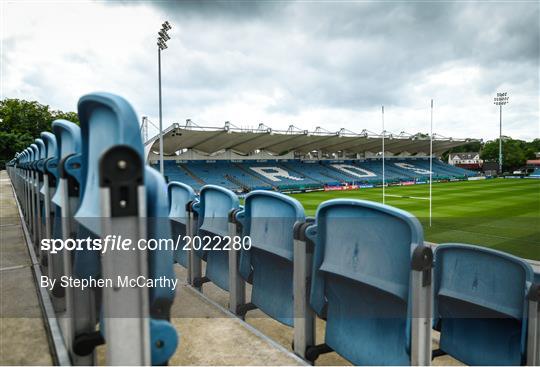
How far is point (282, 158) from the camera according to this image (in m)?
47.4

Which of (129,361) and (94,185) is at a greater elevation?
(94,185)

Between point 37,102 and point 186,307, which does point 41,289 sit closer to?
point 186,307

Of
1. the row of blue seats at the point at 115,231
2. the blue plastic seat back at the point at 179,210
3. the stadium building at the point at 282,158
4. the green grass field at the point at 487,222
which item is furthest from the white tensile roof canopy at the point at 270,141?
the row of blue seats at the point at 115,231

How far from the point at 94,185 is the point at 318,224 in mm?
1455

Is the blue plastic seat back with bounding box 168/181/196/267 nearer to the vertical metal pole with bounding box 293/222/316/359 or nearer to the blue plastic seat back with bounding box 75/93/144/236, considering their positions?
the vertical metal pole with bounding box 293/222/316/359

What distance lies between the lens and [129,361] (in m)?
1.33

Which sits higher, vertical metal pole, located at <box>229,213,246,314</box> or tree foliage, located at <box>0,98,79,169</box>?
tree foliage, located at <box>0,98,79,169</box>

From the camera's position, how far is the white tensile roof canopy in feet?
109

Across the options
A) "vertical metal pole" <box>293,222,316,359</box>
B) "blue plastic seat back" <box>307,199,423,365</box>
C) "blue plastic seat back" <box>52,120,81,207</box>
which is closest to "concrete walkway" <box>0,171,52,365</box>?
"blue plastic seat back" <box>52,120,81,207</box>

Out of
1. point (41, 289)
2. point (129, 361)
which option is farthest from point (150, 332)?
point (41, 289)

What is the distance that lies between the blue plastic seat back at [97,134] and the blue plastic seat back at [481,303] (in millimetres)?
2758

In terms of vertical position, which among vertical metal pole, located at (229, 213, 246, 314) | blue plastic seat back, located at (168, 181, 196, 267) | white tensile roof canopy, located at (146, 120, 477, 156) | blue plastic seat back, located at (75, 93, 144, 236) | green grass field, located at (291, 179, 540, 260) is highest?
white tensile roof canopy, located at (146, 120, 477, 156)

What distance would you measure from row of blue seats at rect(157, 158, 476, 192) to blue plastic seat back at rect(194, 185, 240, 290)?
1135 inches

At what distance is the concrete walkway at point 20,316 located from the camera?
2.10m
